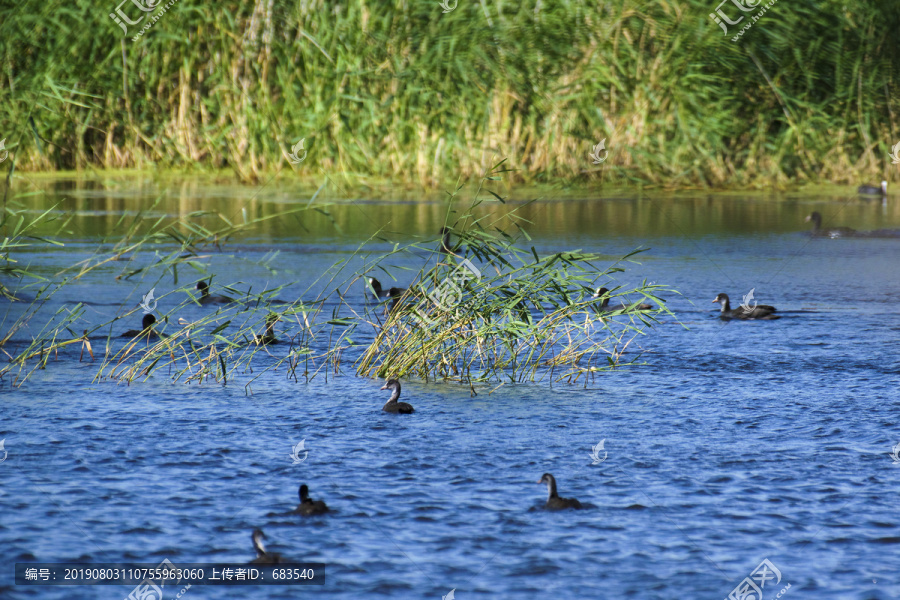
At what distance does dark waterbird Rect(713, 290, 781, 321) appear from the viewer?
30.6 feet

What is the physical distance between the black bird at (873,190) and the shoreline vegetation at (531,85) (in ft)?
2.49

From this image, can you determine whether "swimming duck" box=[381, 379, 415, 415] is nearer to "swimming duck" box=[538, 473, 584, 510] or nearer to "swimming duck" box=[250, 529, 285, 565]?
"swimming duck" box=[538, 473, 584, 510]

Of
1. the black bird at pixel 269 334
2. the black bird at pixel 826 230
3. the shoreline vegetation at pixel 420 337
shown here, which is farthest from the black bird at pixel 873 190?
the black bird at pixel 269 334

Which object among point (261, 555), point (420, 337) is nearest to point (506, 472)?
point (261, 555)

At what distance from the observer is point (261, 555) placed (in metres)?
4.50

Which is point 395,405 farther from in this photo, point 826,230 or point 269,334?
point 826,230

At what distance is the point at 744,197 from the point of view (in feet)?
54.6

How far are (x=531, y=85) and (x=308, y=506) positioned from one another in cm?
1204

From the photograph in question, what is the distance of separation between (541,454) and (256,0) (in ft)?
43.7

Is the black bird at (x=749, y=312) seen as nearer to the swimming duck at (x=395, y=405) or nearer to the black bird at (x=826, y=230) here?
the swimming duck at (x=395, y=405)

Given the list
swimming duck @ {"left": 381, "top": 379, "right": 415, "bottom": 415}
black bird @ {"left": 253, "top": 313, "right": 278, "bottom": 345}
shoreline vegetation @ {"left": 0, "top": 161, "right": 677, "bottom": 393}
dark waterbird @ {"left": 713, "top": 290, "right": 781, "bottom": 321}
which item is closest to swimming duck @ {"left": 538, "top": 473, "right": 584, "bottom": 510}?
swimming duck @ {"left": 381, "top": 379, "right": 415, "bottom": 415}

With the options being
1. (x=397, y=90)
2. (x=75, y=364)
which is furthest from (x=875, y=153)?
(x=75, y=364)

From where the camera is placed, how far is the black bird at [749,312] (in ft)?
30.6

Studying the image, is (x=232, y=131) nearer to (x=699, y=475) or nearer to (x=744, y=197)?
(x=744, y=197)
